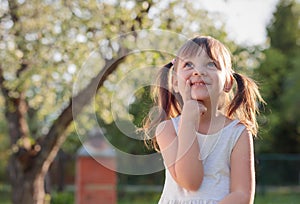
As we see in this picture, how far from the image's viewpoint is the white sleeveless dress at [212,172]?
178cm

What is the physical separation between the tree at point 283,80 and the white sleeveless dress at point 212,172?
18941 millimetres

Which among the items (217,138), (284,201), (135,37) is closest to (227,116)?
(217,138)

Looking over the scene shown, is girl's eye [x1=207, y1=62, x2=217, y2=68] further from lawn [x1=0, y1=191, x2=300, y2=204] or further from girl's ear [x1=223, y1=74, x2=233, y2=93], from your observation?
lawn [x1=0, y1=191, x2=300, y2=204]

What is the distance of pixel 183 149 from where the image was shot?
173 cm

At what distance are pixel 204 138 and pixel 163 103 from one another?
239 mm

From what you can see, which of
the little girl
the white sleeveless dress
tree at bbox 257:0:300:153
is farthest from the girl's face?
tree at bbox 257:0:300:153

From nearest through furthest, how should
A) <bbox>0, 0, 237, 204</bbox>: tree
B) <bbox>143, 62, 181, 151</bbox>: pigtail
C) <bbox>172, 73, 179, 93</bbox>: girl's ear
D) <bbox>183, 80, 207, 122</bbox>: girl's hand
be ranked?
<bbox>183, 80, 207, 122</bbox>: girl's hand → <bbox>172, 73, 179, 93</bbox>: girl's ear → <bbox>143, 62, 181, 151</bbox>: pigtail → <bbox>0, 0, 237, 204</bbox>: tree

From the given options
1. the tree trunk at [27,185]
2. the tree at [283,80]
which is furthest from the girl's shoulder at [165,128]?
the tree at [283,80]

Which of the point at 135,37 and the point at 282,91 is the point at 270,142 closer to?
the point at 282,91

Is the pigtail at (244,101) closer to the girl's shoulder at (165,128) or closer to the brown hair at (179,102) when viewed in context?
the brown hair at (179,102)

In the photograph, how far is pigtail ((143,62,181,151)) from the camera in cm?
198

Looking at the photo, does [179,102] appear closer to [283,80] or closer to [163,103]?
[163,103]

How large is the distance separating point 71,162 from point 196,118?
60.0 feet

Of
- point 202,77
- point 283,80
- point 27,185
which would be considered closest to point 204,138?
point 202,77
